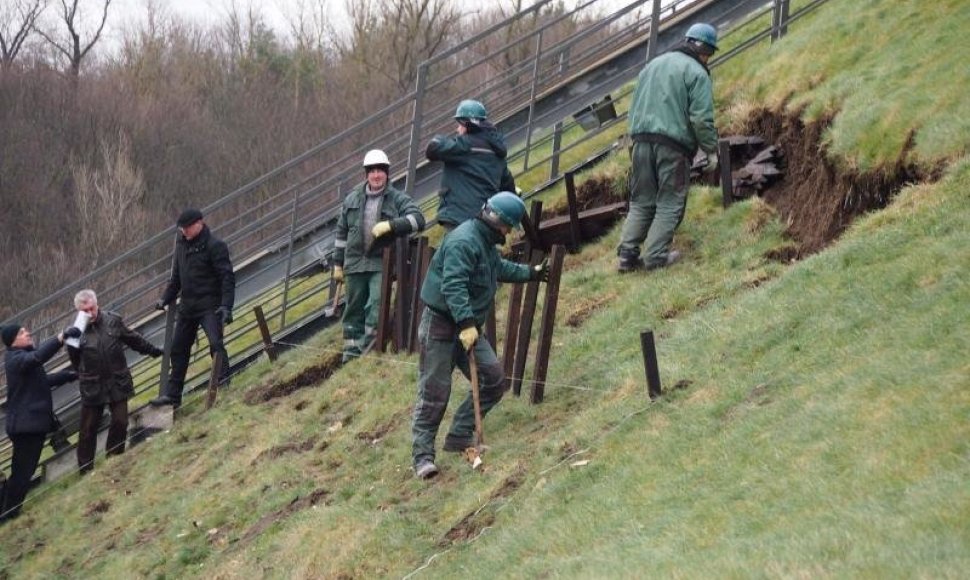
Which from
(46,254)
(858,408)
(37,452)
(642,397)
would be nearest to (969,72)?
(642,397)

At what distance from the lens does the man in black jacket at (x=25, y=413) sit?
14328mm

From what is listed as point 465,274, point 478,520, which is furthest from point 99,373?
point 478,520

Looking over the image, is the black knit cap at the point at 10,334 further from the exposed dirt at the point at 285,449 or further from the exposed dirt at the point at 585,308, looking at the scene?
the exposed dirt at the point at 585,308

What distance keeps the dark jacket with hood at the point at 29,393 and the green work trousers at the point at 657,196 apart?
5.83m

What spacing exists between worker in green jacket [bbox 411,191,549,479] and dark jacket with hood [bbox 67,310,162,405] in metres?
5.29

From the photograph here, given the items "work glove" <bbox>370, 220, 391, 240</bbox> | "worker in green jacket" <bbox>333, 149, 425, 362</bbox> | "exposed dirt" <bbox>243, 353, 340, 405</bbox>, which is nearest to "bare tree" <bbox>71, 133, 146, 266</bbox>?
"exposed dirt" <bbox>243, 353, 340, 405</bbox>

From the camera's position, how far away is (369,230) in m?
13.7

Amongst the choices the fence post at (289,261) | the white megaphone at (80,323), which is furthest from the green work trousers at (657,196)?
the white megaphone at (80,323)

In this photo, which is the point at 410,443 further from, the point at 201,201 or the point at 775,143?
the point at 201,201

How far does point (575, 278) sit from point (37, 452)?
5606mm

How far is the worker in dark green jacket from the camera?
41.8 feet

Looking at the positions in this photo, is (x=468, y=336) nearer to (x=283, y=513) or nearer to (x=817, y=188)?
(x=283, y=513)

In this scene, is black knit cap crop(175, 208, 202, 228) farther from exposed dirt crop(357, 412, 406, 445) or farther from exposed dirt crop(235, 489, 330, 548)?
exposed dirt crop(235, 489, 330, 548)

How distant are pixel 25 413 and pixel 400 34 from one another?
4150cm
